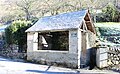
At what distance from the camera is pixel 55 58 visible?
16641 millimetres

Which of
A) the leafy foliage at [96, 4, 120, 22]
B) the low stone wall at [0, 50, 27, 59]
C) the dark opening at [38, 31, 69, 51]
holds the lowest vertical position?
the low stone wall at [0, 50, 27, 59]

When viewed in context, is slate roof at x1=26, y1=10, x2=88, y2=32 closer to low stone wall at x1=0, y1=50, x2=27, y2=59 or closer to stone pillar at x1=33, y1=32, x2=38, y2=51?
stone pillar at x1=33, y1=32, x2=38, y2=51

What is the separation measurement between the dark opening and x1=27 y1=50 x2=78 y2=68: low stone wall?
1.48 meters

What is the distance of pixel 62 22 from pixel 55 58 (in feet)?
9.58

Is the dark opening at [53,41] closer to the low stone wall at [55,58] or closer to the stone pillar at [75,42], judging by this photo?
the low stone wall at [55,58]

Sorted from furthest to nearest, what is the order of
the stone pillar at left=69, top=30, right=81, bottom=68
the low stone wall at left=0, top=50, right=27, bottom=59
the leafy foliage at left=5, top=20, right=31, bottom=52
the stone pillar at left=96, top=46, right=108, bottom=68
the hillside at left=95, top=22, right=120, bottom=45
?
the hillside at left=95, top=22, right=120, bottom=45
the leafy foliage at left=5, top=20, right=31, bottom=52
the low stone wall at left=0, top=50, right=27, bottom=59
the stone pillar at left=69, top=30, right=81, bottom=68
the stone pillar at left=96, top=46, right=108, bottom=68

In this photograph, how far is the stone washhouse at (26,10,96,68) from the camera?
51.4 feet

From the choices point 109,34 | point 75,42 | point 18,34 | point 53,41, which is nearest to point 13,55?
point 18,34

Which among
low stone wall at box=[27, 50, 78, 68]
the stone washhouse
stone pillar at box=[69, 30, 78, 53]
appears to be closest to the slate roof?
the stone washhouse

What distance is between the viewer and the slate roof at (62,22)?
53.5 ft

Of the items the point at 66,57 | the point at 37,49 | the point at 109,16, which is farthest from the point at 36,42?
the point at 109,16

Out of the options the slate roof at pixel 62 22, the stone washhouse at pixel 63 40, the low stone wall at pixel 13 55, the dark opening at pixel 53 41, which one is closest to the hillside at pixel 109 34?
the stone washhouse at pixel 63 40

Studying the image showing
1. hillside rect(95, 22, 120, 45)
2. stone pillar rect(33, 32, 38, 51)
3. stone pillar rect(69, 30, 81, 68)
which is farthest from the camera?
hillside rect(95, 22, 120, 45)

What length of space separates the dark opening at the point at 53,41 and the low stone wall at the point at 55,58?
4.85 ft
